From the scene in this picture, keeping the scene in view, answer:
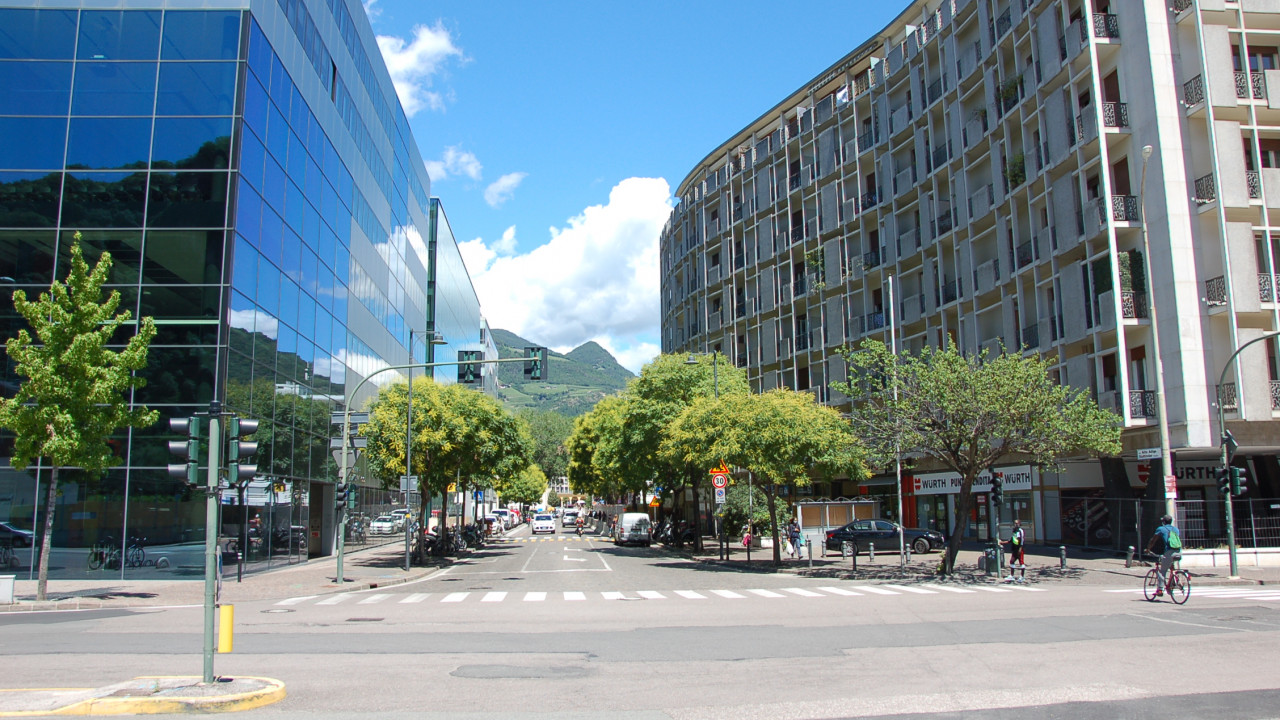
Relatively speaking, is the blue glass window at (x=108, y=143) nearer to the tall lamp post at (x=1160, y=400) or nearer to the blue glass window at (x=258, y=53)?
the blue glass window at (x=258, y=53)

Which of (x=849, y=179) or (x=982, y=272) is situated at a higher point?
(x=849, y=179)

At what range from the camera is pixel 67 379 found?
71.9 ft

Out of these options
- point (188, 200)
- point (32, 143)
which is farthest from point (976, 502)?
point (32, 143)

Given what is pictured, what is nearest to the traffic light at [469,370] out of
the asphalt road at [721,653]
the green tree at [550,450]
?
the asphalt road at [721,653]

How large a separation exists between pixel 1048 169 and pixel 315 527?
119ft

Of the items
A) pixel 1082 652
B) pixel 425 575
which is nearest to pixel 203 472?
pixel 425 575

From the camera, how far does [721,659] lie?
39.2ft

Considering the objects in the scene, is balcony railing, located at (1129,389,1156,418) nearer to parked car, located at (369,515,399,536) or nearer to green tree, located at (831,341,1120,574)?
green tree, located at (831,341,1120,574)

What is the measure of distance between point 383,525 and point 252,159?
102 ft

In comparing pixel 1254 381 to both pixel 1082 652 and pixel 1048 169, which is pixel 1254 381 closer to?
pixel 1048 169

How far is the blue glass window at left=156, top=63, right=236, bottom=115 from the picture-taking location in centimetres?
2784

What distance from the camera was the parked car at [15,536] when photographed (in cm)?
2592

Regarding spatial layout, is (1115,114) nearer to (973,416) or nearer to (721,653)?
(973,416)

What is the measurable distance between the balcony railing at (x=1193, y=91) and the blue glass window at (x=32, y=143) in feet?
122
